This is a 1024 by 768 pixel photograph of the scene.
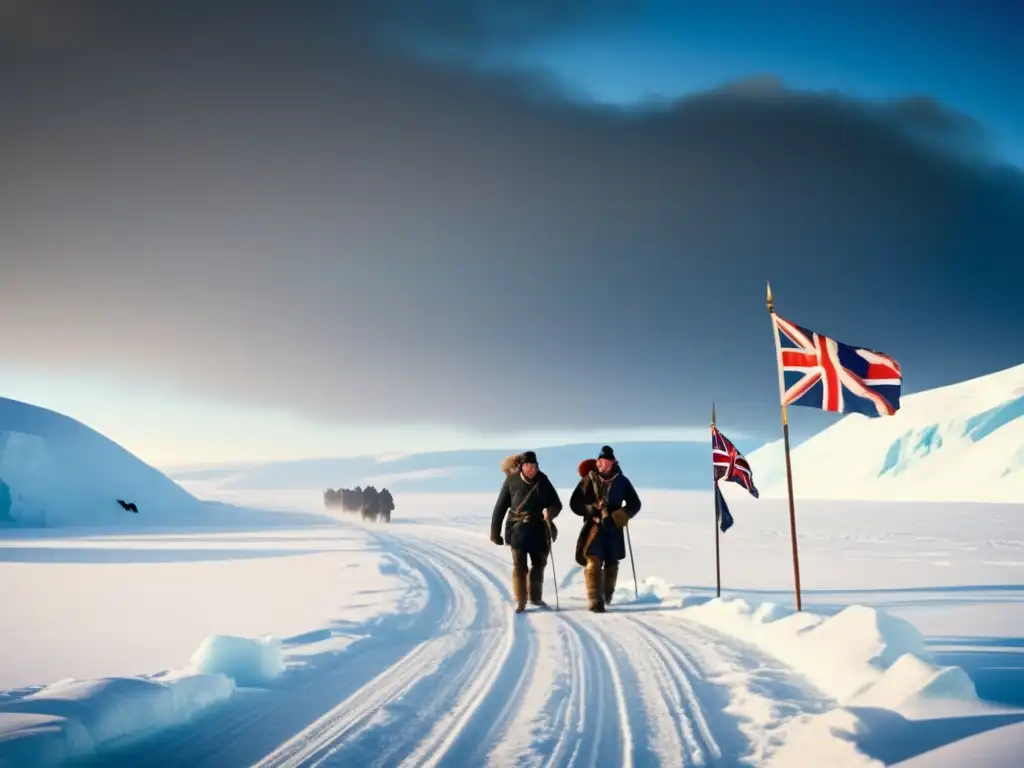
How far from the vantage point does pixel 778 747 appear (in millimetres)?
4238

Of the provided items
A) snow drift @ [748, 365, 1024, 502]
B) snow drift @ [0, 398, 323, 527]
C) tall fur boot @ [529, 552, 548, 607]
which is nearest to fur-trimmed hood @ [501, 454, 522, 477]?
tall fur boot @ [529, 552, 548, 607]

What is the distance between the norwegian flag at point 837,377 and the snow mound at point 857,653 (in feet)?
7.83

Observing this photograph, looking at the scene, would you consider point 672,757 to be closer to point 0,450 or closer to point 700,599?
point 700,599

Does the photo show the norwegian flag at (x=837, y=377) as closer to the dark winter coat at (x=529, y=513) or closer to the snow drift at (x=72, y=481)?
the dark winter coat at (x=529, y=513)

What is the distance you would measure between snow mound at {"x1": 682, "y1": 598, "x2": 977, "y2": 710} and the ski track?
254 millimetres

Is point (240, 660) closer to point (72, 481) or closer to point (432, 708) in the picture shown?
point (432, 708)

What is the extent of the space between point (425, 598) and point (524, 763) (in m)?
7.27

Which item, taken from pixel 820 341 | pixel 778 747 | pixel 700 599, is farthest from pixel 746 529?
pixel 778 747

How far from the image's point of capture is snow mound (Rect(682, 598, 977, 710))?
4641 mm

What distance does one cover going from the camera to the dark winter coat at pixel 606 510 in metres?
9.81

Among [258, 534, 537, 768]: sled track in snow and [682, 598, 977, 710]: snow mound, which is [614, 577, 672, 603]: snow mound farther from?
[258, 534, 537, 768]: sled track in snow

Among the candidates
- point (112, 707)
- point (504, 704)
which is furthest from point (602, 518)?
point (112, 707)

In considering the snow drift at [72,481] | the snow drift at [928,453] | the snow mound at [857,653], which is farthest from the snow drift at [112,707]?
the snow drift at [928,453]

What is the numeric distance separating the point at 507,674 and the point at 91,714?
3022mm
